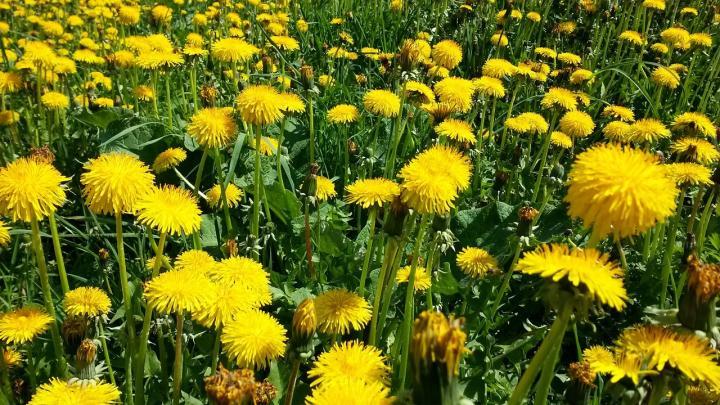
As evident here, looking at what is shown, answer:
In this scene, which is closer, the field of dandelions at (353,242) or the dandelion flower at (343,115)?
the field of dandelions at (353,242)

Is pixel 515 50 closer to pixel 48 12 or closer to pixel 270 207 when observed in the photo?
pixel 270 207

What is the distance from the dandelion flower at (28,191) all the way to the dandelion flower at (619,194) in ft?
3.98

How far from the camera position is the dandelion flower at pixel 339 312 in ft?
5.17

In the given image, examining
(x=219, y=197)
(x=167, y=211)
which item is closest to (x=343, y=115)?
(x=219, y=197)

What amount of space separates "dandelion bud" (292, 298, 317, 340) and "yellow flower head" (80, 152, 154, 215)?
0.52 m

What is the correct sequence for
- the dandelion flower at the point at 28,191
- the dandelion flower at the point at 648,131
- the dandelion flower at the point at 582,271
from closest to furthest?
the dandelion flower at the point at 582,271, the dandelion flower at the point at 28,191, the dandelion flower at the point at 648,131

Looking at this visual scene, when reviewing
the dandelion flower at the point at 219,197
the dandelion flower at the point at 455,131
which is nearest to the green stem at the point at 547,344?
the dandelion flower at the point at 455,131

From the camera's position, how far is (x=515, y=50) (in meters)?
4.73

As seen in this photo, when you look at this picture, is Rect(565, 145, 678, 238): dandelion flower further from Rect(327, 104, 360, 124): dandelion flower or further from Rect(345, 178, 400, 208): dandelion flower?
Rect(327, 104, 360, 124): dandelion flower

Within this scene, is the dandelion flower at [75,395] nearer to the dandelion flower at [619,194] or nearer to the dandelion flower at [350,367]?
the dandelion flower at [350,367]

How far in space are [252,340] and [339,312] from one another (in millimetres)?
266

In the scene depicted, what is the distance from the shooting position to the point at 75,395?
48.3 inches

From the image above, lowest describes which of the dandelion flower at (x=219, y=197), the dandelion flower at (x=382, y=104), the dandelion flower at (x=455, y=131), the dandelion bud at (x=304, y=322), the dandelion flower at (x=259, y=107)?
the dandelion flower at (x=219, y=197)

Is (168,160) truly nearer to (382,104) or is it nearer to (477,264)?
(382,104)
